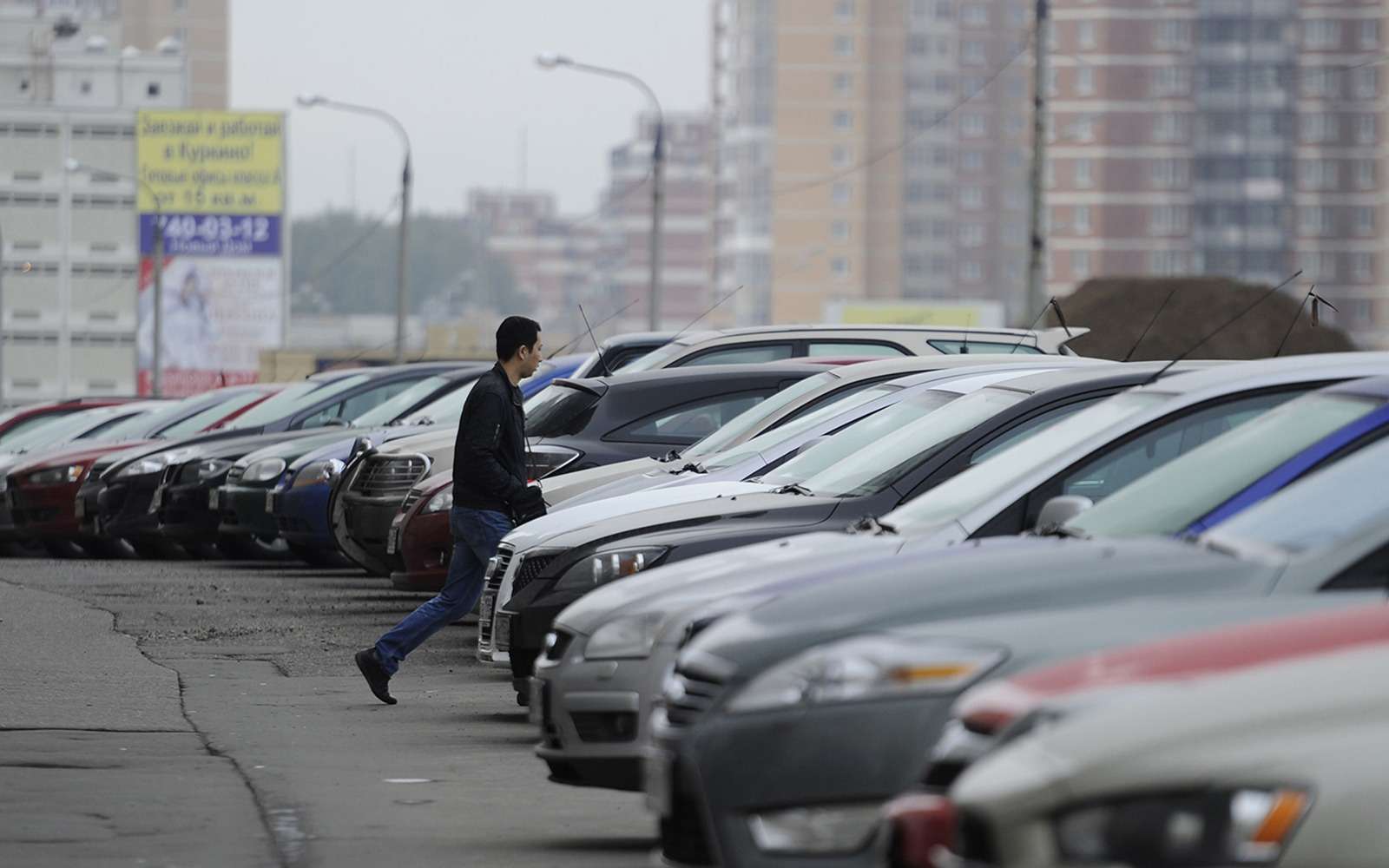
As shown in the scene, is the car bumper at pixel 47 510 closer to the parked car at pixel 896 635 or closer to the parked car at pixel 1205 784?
the parked car at pixel 896 635

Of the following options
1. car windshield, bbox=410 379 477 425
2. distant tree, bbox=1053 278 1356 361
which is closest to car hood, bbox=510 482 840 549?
car windshield, bbox=410 379 477 425

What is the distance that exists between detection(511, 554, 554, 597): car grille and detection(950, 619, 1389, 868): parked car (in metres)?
5.35

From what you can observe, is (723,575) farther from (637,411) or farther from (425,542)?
(637,411)

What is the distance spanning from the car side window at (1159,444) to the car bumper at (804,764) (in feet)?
6.96

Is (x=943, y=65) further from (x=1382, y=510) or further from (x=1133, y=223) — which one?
(x=1382, y=510)

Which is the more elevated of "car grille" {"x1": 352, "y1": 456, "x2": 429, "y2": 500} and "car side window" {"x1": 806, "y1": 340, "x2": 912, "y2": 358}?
"car side window" {"x1": 806, "y1": 340, "x2": 912, "y2": 358}

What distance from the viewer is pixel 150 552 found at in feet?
72.9

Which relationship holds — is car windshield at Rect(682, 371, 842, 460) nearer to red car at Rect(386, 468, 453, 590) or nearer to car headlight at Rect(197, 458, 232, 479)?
red car at Rect(386, 468, 453, 590)

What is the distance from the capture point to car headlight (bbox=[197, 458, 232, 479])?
19.4m

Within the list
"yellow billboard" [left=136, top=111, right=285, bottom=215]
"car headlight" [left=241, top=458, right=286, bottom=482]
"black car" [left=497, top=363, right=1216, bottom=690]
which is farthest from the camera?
"yellow billboard" [left=136, top=111, right=285, bottom=215]

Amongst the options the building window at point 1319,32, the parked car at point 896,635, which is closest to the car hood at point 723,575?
the parked car at point 896,635

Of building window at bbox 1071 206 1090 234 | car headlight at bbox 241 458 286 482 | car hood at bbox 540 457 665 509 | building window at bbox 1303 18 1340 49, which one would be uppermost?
building window at bbox 1303 18 1340 49

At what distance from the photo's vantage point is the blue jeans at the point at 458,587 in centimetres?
1066

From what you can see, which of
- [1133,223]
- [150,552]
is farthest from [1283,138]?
[150,552]
